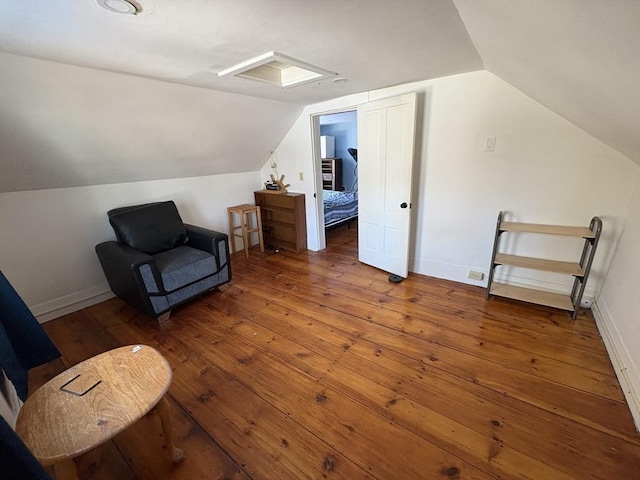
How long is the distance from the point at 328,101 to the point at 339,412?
3253 millimetres

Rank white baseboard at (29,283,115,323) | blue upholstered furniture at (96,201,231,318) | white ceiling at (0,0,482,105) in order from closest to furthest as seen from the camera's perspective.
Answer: white ceiling at (0,0,482,105), blue upholstered furniture at (96,201,231,318), white baseboard at (29,283,115,323)

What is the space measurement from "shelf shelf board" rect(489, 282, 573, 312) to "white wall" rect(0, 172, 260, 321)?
3.84 m

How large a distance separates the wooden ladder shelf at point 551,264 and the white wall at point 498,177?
0.09 meters

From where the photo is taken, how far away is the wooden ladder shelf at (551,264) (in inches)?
86.4

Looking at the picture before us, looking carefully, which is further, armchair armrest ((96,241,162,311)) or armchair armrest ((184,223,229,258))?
armchair armrest ((184,223,229,258))

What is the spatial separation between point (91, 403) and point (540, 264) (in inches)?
125

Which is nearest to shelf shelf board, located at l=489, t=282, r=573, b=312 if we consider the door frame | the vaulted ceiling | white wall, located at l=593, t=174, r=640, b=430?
white wall, located at l=593, t=174, r=640, b=430

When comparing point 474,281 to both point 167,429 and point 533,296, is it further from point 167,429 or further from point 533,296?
point 167,429

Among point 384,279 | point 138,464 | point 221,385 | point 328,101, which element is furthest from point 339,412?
point 328,101

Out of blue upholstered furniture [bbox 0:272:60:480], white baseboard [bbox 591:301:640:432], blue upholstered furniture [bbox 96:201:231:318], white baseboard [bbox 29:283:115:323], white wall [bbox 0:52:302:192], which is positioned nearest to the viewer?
blue upholstered furniture [bbox 0:272:60:480]

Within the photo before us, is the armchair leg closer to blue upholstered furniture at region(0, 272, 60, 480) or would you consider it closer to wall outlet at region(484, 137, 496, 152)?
blue upholstered furniture at region(0, 272, 60, 480)

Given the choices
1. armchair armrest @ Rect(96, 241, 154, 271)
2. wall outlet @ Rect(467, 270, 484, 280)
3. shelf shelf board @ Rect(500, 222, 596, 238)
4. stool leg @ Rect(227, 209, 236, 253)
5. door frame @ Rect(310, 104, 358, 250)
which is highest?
door frame @ Rect(310, 104, 358, 250)

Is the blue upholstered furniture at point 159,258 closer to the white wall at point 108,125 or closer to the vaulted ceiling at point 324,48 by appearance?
the white wall at point 108,125

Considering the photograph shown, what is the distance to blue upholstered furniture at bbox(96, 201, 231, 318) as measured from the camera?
2338 millimetres
